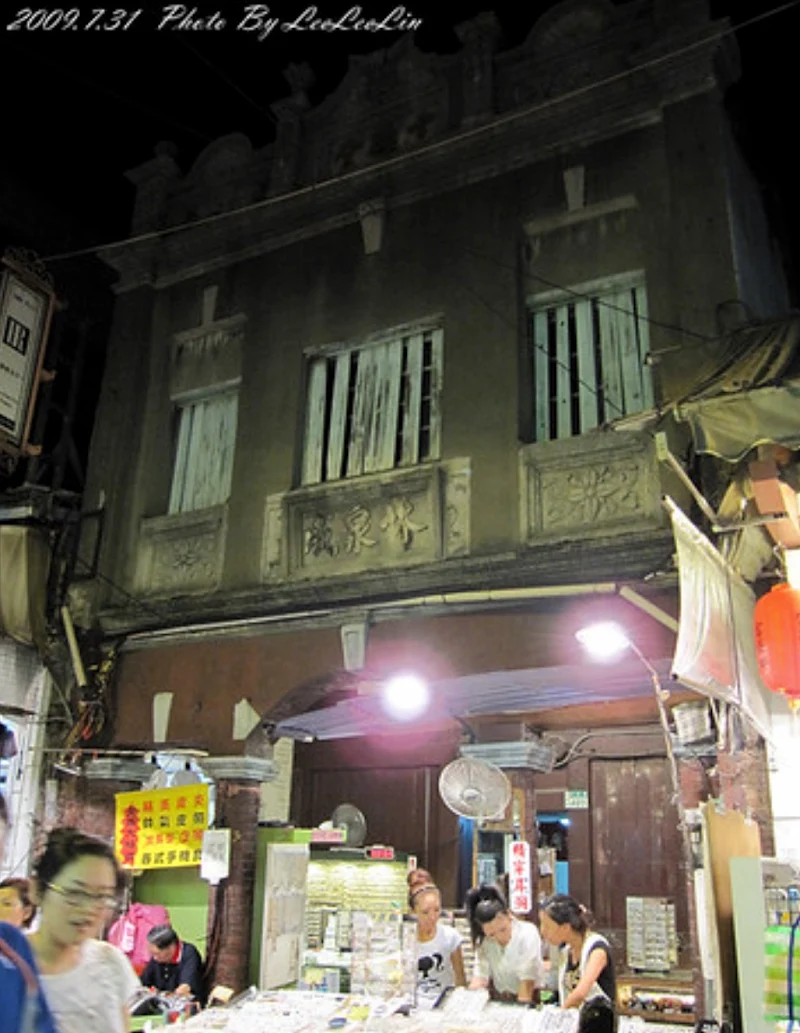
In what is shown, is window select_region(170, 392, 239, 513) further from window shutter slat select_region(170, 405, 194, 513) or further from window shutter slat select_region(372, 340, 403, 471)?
window shutter slat select_region(372, 340, 403, 471)

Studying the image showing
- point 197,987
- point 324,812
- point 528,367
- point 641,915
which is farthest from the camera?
point 324,812

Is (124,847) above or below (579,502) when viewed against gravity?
below

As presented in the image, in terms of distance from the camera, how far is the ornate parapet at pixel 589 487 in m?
8.73

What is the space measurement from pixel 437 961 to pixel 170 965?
272 centimetres

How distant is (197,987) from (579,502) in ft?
20.5

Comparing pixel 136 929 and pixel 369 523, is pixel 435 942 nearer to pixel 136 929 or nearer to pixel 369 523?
pixel 136 929

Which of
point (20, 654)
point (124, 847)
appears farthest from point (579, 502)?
point (20, 654)

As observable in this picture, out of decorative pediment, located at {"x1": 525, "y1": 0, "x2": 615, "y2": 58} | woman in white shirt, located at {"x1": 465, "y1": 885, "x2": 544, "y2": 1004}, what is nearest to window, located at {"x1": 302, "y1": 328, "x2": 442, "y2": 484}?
decorative pediment, located at {"x1": 525, "y1": 0, "x2": 615, "y2": 58}

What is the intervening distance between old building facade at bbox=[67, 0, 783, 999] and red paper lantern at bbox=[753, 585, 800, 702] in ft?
4.82

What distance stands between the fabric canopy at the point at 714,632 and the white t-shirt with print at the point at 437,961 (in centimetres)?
361

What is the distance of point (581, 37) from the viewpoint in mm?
10516

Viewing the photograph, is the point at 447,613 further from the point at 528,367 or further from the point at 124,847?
the point at 124,847

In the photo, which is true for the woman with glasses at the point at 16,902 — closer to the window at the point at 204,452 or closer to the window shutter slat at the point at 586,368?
the window at the point at 204,452

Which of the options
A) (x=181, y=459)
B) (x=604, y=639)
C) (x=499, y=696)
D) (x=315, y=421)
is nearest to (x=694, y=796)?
(x=499, y=696)
